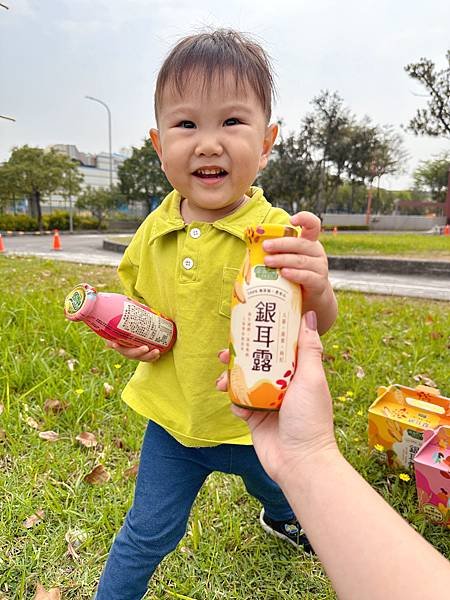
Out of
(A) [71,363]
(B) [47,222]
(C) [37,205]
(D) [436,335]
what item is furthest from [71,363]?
(B) [47,222]

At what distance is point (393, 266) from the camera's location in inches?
341

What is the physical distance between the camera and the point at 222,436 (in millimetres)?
Answer: 1300

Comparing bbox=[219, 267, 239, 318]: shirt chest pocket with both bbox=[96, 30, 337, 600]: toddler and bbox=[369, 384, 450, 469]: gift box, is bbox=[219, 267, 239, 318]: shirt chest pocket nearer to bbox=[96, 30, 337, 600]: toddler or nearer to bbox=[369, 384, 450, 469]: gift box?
bbox=[96, 30, 337, 600]: toddler

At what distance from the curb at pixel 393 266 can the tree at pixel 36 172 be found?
19.1 metres

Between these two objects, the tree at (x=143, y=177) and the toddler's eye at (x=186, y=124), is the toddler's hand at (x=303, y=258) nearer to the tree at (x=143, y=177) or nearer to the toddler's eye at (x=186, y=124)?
the toddler's eye at (x=186, y=124)

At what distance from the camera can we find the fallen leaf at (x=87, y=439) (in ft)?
6.97

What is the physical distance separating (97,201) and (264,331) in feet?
94.7

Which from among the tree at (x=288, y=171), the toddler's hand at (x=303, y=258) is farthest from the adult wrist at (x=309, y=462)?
the tree at (x=288, y=171)

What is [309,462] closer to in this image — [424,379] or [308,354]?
[308,354]

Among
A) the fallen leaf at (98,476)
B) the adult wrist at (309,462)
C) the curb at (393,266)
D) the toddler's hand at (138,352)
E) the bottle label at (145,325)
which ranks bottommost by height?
the curb at (393,266)

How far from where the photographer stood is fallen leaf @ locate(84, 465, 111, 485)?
6.30ft

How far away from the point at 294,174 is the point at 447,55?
1039 cm

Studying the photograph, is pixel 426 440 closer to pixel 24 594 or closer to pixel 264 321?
pixel 264 321

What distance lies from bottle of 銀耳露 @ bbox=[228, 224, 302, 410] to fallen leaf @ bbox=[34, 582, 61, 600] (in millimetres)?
977
